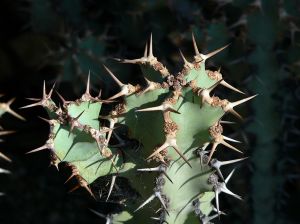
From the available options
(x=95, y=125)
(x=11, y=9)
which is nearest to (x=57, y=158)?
(x=95, y=125)

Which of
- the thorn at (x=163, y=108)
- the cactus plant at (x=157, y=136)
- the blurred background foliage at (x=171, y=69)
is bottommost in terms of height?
the blurred background foliage at (x=171, y=69)

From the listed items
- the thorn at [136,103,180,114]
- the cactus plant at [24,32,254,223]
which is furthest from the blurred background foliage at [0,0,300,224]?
the thorn at [136,103,180,114]

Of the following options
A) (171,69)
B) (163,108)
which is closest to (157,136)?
(163,108)

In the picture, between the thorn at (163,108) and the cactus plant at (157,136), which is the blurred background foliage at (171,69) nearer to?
the cactus plant at (157,136)

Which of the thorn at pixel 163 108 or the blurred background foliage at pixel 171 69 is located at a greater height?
the thorn at pixel 163 108

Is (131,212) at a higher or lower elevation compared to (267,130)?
higher

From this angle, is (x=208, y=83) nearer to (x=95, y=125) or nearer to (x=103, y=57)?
(x=95, y=125)

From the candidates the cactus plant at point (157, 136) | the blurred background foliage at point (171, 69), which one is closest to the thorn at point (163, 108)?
the cactus plant at point (157, 136)
